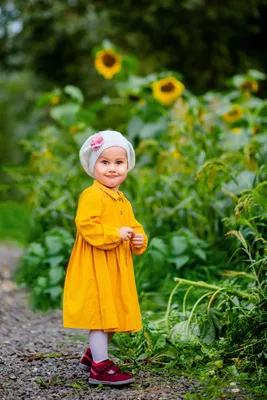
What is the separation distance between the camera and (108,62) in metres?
5.93

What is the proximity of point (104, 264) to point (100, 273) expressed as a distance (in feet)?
0.12

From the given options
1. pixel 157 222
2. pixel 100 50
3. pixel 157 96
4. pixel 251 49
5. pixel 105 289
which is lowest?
pixel 105 289

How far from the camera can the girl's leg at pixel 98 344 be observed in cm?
266

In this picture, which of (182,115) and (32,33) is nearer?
(182,115)

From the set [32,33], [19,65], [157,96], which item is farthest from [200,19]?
[157,96]

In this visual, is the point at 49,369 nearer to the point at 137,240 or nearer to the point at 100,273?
the point at 100,273

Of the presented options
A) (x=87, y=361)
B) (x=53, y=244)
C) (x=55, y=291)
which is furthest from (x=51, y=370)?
(x=53, y=244)

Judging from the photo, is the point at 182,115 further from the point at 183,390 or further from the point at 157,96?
the point at 183,390

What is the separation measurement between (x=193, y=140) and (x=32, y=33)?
678 cm

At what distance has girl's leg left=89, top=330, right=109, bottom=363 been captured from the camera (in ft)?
8.73

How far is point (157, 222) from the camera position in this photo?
182 inches

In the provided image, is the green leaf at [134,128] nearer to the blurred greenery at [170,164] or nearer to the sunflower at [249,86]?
the blurred greenery at [170,164]

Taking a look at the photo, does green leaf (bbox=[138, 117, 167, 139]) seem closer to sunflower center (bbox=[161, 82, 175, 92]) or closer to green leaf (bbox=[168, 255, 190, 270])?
sunflower center (bbox=[161, 82, 175, 92])

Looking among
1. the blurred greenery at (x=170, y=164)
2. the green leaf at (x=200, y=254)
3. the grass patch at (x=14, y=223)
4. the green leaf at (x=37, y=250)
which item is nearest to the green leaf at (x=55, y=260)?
the blurred greenery at (x=170, y=164)
